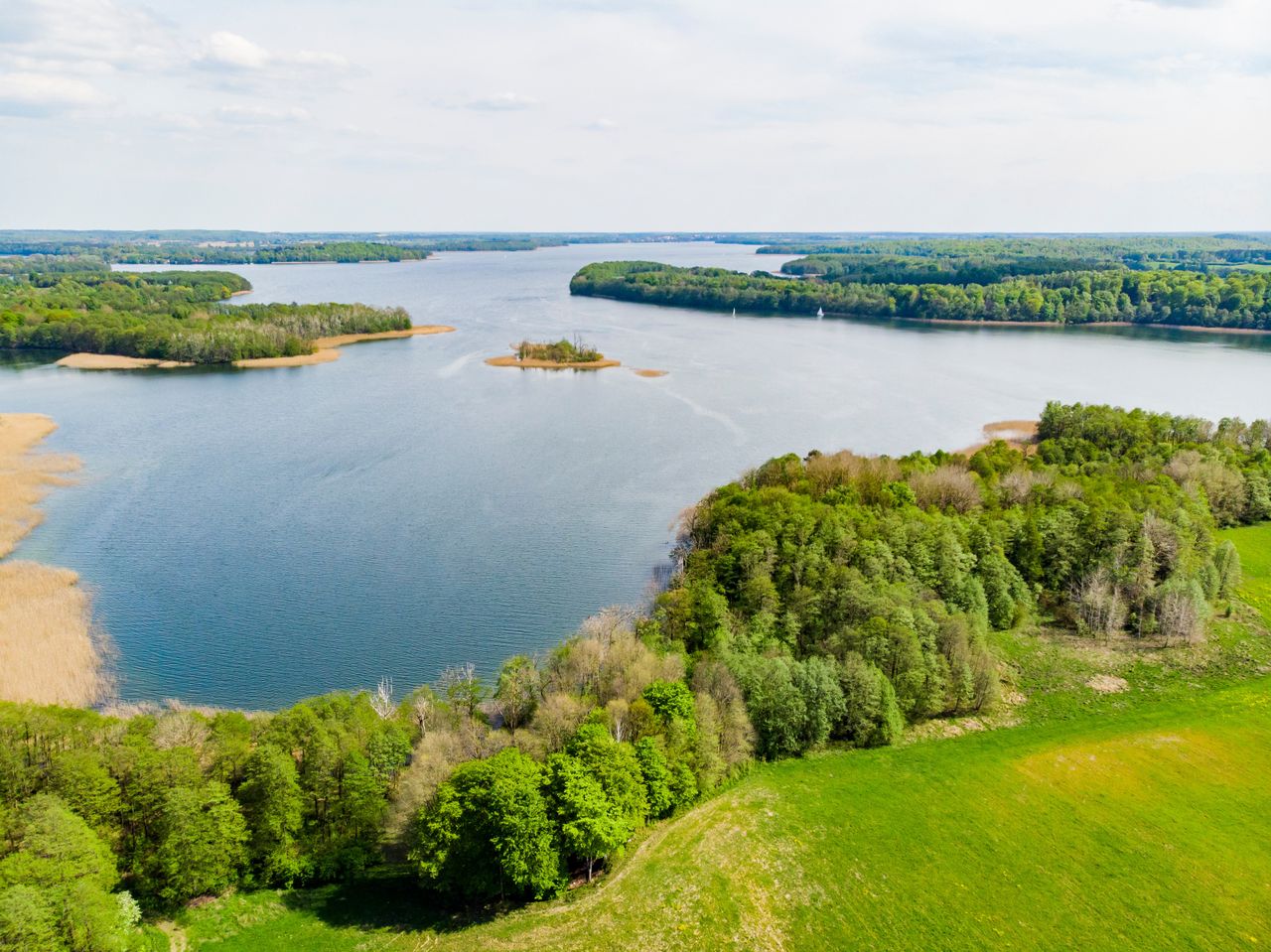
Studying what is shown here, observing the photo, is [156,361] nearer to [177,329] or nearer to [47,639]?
[177,329]

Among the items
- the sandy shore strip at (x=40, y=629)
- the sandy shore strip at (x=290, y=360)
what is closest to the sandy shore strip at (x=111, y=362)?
the sandy shore strip at (x=290, y=360)

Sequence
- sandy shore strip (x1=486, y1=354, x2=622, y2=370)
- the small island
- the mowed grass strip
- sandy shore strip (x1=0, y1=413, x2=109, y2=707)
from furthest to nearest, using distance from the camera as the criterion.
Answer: the small island
sandy shore strip (x1=486, y1=354, x2=622, y2=370)
sandy shore strip (x1=0, y1=413, x2=109, y2=707)
the mowed grass strip

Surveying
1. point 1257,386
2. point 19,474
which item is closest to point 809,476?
point 19,474

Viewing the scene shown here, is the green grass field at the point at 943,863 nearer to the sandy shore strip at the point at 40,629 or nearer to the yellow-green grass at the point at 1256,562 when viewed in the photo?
the yellow-green grass at the point at 1256,562

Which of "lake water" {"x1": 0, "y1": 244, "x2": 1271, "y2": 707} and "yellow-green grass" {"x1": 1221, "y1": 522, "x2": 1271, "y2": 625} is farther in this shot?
"yellow-green grass" {"x1": 1221, "y1": 522, "x2": 1271, "y2": 625}

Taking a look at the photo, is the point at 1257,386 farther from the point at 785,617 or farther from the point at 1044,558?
the point at 785,617

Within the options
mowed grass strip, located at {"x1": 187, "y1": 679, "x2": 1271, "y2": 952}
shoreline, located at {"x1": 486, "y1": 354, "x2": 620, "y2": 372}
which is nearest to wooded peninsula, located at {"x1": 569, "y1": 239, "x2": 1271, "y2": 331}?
shoreline, located at {"x1": 486, "y1": 354, "x2": 620, "y2": 372}

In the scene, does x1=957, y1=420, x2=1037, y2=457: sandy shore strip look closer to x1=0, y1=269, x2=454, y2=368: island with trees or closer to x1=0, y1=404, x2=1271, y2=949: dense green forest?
x1=0, y1=404, x2=1271, y2=949: dense green forest
